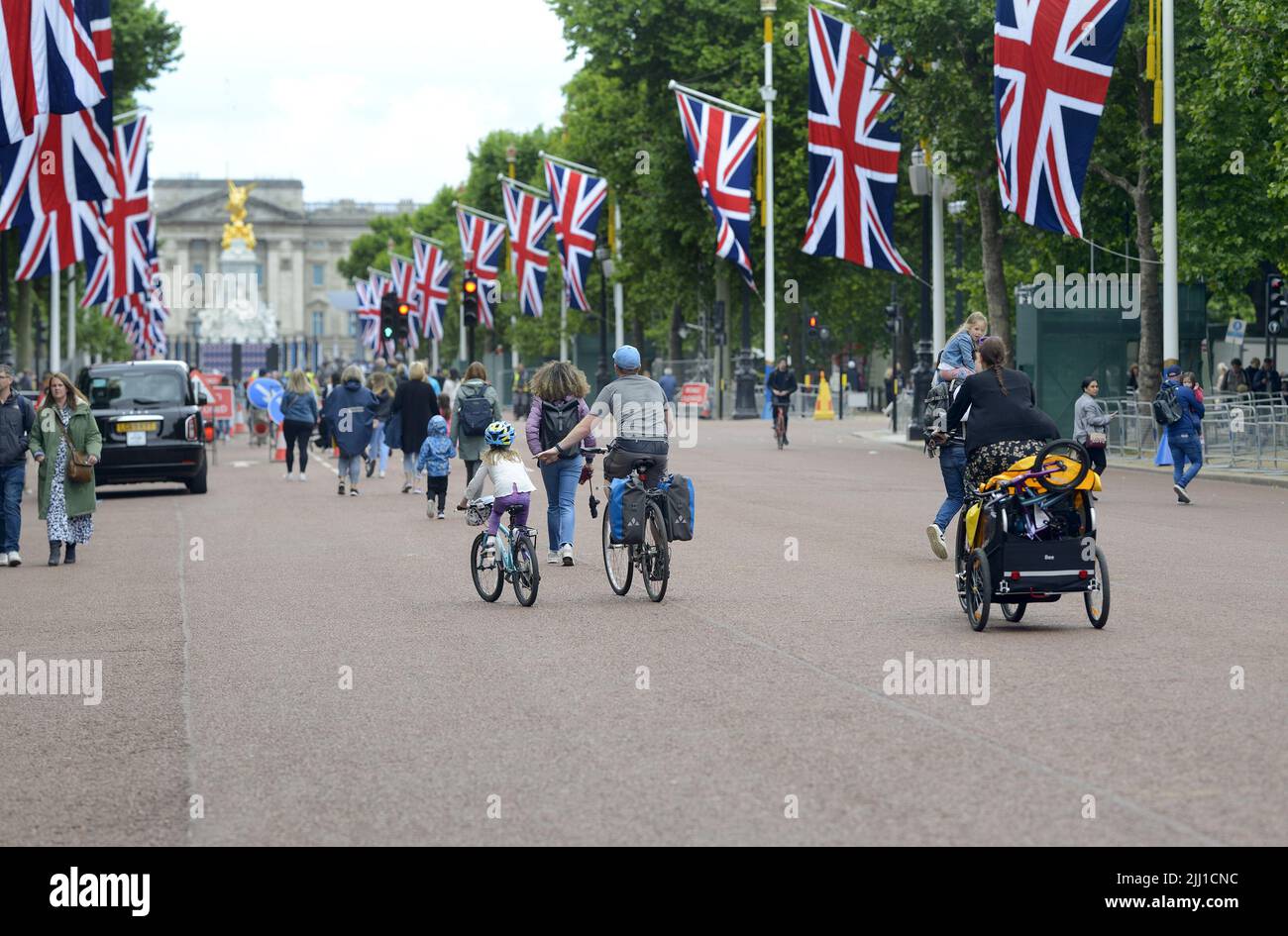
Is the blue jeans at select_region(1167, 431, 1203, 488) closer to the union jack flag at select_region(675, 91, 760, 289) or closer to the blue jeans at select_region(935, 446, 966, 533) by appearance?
the blue jeans at select_region(935, 446, 966, 533)

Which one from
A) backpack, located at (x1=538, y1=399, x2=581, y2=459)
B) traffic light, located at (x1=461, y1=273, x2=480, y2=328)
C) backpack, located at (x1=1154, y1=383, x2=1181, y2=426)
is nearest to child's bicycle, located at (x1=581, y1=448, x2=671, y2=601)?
backpack, located at (x1=538, y1=399, x2=581, y2=459)

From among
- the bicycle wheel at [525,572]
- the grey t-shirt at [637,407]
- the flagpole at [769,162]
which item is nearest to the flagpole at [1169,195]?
the flagpole at [769,162]

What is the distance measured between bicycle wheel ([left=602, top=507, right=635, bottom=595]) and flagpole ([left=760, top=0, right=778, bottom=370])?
3838 cm

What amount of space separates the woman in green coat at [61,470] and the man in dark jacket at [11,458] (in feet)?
0.55

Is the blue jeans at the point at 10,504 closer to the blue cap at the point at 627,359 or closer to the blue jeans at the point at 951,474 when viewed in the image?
the blue cap at the point at 627,359

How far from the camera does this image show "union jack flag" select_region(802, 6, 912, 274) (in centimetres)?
3897

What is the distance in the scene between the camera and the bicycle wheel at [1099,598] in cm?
1209

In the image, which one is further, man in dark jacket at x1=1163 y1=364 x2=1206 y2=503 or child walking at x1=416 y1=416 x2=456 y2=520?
man in dark jacket at x1=1163 y1=364 x2=1206 y2=503

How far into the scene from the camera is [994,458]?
13.0 meters

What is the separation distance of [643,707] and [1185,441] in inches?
679

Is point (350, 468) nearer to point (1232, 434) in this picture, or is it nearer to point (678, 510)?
point (1232, 434)
